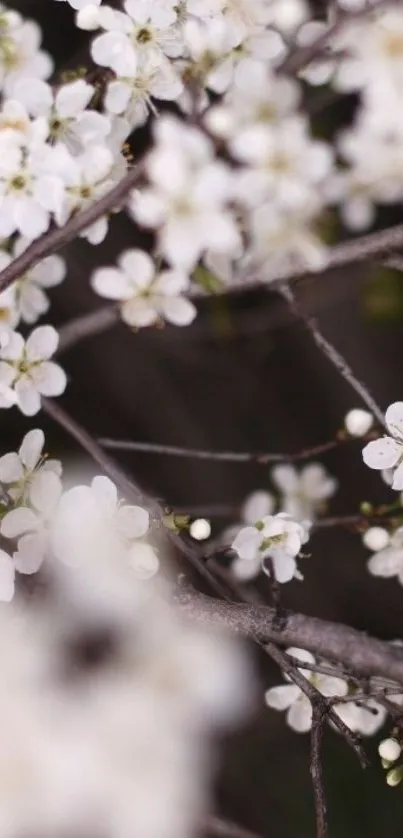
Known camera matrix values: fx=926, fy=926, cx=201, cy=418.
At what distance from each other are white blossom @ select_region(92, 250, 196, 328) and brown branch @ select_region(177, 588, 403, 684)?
31 cm

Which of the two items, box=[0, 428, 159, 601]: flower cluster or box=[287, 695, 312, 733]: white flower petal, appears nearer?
box=[0, 428, 159, 601]: flower cluster

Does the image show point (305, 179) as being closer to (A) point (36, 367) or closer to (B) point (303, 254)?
(B) point (303, 254)

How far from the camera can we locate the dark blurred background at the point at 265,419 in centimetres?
174

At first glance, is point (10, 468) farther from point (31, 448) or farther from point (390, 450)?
point (390, 450)

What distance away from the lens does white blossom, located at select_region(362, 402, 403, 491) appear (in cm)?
92

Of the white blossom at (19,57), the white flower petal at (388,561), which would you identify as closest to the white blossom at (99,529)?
the white flower petal at (388,561)

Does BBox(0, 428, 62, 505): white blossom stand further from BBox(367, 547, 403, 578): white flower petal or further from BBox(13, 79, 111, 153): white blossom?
BBox(367, 547, 403, 578): white flower petal

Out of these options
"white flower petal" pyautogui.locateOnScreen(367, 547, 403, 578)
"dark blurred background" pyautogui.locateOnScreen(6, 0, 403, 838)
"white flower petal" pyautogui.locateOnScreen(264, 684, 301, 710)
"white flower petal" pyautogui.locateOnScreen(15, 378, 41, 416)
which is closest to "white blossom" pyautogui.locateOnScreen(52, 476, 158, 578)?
"white flower petal" pyautogui.locateOnScreen(15, 378, 41, 416)

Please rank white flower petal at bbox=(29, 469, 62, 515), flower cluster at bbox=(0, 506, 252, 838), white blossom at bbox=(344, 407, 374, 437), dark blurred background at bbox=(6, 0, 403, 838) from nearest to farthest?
1. flower cluster at bbox=(0, 506, 252, 838)
2. white flower petal at bbox=(29, 469, 62, 515)
3. white blossom at bbox=(344, 407, 374, 437)
4. dark blurred background at bbox=(6, 0, 403, 838)

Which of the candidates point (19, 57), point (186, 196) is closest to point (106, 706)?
point (186, 196)

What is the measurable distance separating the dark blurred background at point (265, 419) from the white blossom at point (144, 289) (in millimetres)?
660

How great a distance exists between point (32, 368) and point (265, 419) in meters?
0.94

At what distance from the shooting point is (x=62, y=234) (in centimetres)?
86

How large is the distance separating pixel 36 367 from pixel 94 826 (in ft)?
1.53
